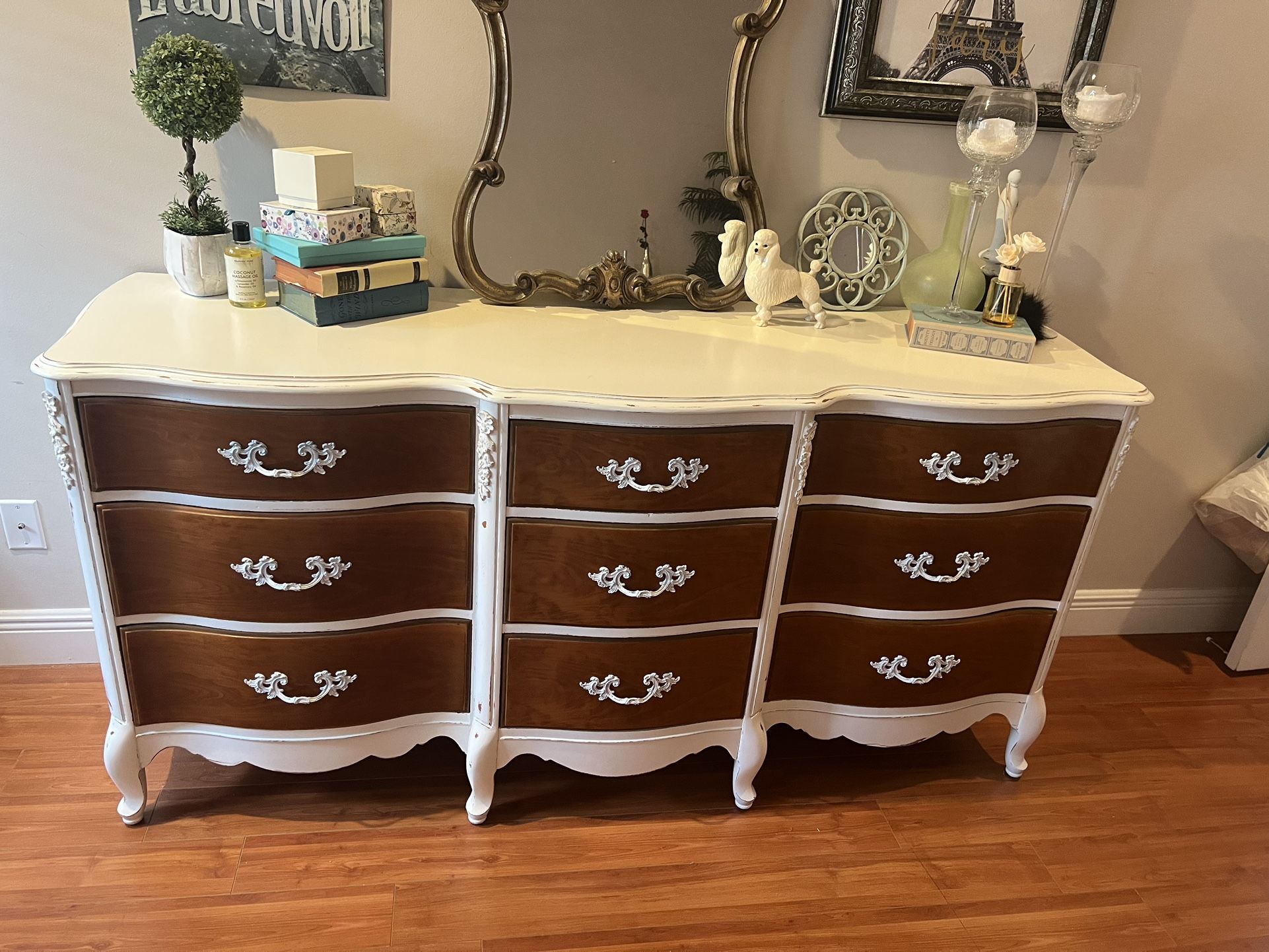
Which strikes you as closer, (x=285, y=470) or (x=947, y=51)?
(x=285, y=470)

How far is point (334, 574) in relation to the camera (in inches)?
61.0

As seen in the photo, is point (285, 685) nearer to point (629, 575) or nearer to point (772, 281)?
point (629, 575)

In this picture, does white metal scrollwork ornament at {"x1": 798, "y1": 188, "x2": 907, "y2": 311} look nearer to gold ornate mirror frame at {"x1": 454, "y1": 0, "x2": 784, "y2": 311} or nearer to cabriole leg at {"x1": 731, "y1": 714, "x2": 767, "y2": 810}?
gold ornate mirror frame at {"x1": 454, "y1": 0, "x2": 784, "y2": 311}

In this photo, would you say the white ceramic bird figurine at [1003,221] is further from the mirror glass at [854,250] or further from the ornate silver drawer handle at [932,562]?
the ornate silver drawer handle at [932,562]

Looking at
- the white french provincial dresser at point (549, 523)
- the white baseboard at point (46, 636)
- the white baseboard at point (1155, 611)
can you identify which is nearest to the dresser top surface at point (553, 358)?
the white french provincial dresser at point (549, 523)

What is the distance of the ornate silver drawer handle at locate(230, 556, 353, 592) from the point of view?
4.99 ft

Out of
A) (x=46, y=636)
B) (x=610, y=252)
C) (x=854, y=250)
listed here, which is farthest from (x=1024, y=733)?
(x=46, y=636)

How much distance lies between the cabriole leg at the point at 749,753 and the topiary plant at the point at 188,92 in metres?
1.34

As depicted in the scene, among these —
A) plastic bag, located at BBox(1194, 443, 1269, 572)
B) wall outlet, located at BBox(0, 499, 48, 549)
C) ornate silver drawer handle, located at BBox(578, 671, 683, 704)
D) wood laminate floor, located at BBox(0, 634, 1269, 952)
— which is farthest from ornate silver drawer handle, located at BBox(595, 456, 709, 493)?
plastic bag, located at BBox(1194, 443, 1269, 572)

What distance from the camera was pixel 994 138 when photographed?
1.77 m

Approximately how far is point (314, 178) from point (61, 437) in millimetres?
569

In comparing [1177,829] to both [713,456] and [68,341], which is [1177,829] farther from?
[68,341]

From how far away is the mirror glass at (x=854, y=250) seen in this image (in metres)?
1.97

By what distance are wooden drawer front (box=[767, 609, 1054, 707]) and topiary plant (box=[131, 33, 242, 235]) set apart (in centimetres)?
131
